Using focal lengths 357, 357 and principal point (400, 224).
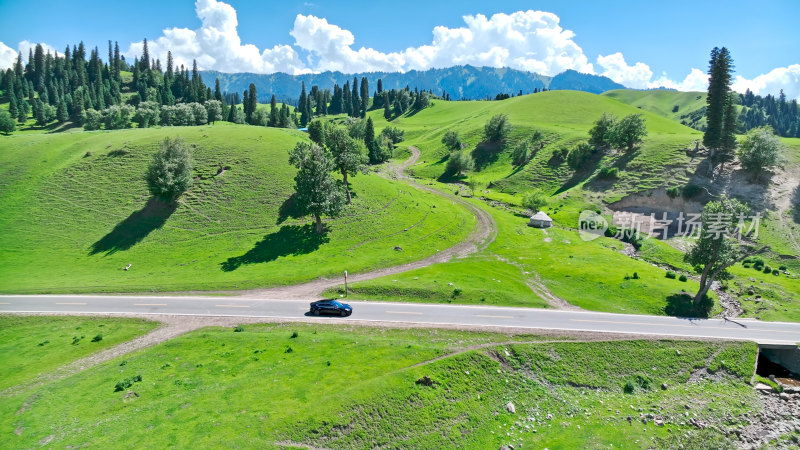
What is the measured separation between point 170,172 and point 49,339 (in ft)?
146

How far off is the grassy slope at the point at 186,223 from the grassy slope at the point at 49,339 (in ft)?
32.5

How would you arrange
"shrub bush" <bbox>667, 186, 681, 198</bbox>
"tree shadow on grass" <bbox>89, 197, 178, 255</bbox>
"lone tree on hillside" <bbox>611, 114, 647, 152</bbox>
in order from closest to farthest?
1. "tree shadow on grass" <bbox>89, 197, 178, 255</bbox>
2. "shrub bush" <bbox>667, 186, 681, 198</bbox>
3. "lone tree on hillside" <bbox>611, 114, 647, 152</bbox>

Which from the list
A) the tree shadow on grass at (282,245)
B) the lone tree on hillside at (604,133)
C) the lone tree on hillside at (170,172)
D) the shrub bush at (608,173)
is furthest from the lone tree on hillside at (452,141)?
the lone tree on hillside at (170,172)

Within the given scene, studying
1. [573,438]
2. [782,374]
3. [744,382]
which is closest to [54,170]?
[573,438]

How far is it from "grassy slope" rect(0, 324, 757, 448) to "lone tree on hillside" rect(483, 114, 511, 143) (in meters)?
123

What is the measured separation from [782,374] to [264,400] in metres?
58.3

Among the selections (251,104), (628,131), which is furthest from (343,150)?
(251,104)

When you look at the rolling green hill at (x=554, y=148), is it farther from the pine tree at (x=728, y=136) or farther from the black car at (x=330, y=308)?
the black car at (x=330, y=308)

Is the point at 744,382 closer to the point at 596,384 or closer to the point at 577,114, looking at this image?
the point at 596,384

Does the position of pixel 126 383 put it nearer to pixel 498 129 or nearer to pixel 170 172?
pixel 170 172

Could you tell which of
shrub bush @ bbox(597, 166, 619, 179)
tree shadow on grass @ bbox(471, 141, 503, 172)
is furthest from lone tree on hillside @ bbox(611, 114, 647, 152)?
tree shadow on grass @ bbox(471, 141, 503, 172)

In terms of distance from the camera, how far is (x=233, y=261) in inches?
2474

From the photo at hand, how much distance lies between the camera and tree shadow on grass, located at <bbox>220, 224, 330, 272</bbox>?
2482 inches

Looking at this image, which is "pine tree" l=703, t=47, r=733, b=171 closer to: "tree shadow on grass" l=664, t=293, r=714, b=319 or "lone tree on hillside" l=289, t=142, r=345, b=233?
"tree shadow on grass" l=664, t=293, r=714, b=319
